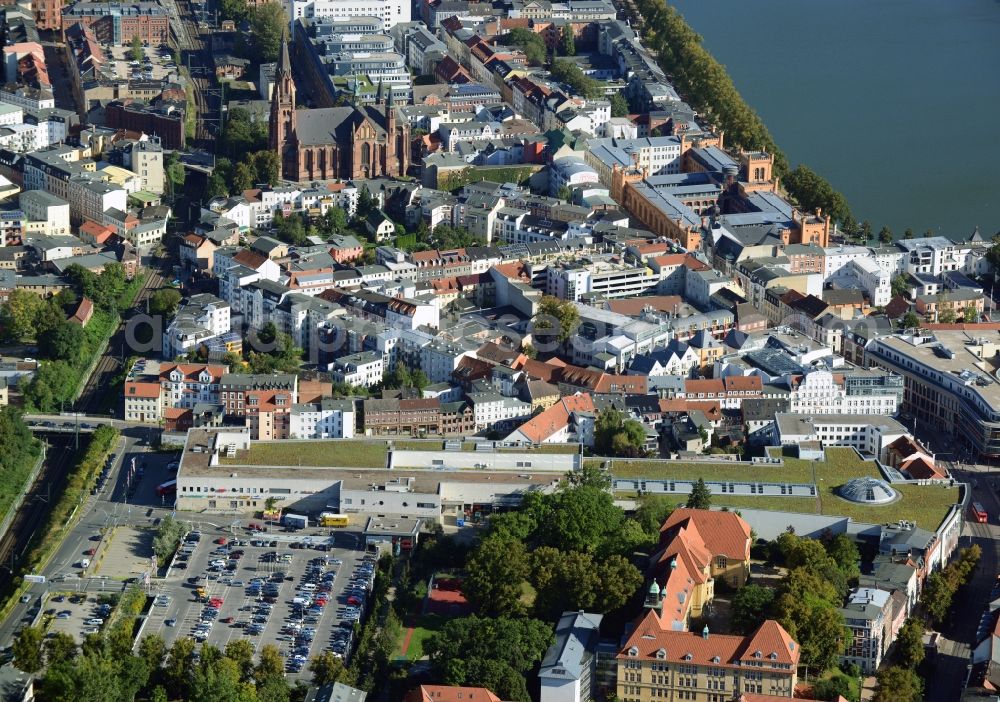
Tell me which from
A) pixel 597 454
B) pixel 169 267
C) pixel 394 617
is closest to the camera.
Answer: pixel 394 617

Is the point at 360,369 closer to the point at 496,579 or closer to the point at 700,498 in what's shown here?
the point at 700,498

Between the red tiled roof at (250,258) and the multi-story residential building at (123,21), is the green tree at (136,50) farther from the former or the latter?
the red tiled roof at (250,258)

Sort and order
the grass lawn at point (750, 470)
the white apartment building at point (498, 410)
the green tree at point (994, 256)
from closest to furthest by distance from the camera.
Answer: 1. the grass lawn at point (750, 470)
2. the white apartment building at point (498, 410)
3. the green tree at point (994, 256)

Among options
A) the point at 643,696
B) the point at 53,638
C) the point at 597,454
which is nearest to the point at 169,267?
the point at 597,454

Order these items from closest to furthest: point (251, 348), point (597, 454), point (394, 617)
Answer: point (394, 617) → point (597, 454) → point (251, 348)

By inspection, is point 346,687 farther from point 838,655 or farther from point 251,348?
point 251,348

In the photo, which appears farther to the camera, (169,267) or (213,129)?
(213,129)

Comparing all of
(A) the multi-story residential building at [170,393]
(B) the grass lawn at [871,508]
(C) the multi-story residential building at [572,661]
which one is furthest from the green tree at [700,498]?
(A) the multi-story residential building at [170,393]

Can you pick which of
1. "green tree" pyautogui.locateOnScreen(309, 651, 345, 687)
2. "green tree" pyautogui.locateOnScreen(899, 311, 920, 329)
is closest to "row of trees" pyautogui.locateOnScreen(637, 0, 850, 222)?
"green tree" pyautogui.locateOnScreen(899, 311, 920, 329)
